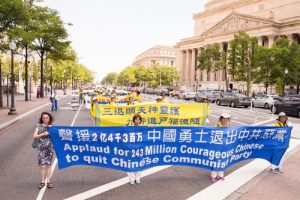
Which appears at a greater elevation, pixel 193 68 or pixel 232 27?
pixel 232 27

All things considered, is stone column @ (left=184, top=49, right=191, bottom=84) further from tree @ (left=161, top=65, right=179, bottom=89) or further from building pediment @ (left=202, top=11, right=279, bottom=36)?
building pediment @ (left=202, top=11, right=279, bottom=36)

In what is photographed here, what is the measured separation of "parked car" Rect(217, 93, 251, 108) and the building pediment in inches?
1587

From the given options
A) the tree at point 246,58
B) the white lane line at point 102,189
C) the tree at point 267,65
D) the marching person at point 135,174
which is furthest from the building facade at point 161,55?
the marching person at point 135,174

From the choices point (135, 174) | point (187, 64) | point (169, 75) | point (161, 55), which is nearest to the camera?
point (135, 174)

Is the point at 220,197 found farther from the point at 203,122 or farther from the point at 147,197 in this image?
the point at 203,122

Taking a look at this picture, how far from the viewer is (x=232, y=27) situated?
85.2 m

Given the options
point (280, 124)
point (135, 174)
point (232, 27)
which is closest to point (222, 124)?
point (280, 124)

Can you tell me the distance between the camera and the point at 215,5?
111250mm

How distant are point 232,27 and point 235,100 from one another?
52.3 metres

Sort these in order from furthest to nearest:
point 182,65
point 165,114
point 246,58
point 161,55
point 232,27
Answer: point 161,55, point 182,65, point 232,27, point 246,58, point 165,114

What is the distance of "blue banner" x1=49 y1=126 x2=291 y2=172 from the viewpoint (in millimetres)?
7465

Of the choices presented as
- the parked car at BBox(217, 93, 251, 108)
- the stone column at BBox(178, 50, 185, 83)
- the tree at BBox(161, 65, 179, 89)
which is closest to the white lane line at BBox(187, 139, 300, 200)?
the parked car at BBox(217, 93, 251, 108)

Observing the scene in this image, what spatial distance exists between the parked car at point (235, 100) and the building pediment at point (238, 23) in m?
40.3

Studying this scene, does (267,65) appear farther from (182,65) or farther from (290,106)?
(182,65)
